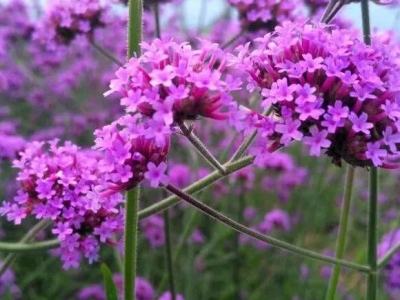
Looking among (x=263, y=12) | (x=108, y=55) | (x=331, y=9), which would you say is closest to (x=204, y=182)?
(x=331, y=9)

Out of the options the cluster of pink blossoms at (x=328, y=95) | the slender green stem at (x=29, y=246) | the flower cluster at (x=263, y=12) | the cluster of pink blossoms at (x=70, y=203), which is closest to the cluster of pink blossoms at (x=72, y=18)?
the flower cluster at (x=263, y=12)

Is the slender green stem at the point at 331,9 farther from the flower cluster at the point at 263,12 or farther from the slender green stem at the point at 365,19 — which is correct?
the flower cluster at the point at 263,12

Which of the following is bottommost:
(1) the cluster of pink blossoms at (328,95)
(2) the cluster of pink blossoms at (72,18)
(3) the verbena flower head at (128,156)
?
(3) the verbena flower head at (128,156)

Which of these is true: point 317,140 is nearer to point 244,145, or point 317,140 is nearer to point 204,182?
point 244,145

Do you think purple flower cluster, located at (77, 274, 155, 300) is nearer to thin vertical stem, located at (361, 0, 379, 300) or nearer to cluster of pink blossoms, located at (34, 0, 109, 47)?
cluster of pink blossoms, located at (34, 0, 109, 47)

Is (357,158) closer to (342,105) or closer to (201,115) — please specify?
(342,105)

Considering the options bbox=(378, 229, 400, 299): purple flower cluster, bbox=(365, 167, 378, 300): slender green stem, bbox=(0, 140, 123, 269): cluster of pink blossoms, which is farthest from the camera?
bbox=(378, 229, 400, 299): purple flower cluster

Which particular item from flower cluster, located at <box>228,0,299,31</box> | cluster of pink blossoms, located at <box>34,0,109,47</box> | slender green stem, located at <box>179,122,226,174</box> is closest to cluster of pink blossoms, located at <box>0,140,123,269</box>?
slender green stem, located at <box>179,122,226,174</box>

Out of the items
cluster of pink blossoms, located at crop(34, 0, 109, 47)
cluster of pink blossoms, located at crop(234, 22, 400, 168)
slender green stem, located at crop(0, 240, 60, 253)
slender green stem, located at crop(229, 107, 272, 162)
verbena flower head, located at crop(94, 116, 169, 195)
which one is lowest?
slender green stem, located at crop(0, 240, 60, 253)
